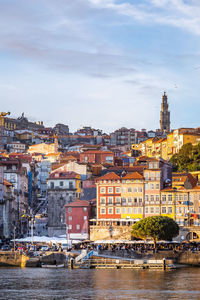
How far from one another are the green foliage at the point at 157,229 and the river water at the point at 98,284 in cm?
901

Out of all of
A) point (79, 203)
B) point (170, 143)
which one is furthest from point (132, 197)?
point (170, 143)

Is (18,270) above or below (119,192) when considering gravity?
below

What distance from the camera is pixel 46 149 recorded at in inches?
7539

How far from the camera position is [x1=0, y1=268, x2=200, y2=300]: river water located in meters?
59.5

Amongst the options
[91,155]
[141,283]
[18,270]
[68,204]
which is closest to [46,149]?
[91,155]

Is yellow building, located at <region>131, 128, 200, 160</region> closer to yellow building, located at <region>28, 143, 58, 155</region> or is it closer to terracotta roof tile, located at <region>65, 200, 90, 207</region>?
yellow building, located at <region>28, 143, 58, 155</region>

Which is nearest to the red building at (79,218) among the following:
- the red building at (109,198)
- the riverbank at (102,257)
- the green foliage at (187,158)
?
the red building at (109,198)

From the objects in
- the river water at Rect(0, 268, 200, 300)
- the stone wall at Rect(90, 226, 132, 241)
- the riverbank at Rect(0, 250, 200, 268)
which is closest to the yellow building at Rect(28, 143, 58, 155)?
the stone wall at Rect(90, 226, 132, 241)

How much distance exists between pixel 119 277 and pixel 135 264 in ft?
32.5

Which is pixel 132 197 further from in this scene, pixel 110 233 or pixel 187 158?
pixel 187 158

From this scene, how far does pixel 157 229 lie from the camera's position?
285 ft

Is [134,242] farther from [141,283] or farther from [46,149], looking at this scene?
[46,149]

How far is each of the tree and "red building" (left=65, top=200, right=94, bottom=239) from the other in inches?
612

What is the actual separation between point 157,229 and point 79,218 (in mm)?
19365
